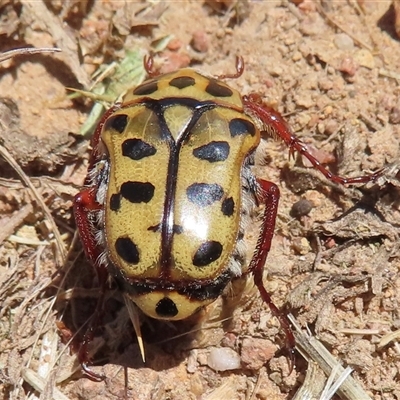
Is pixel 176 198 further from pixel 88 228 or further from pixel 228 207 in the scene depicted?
pixel 88 228

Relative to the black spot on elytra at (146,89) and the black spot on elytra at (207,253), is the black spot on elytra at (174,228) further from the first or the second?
the black spot on elytra at (146,89)

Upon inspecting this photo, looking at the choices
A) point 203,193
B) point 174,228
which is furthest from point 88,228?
point 203,193

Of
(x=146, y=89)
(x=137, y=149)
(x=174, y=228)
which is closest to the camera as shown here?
(x=174, y=228)

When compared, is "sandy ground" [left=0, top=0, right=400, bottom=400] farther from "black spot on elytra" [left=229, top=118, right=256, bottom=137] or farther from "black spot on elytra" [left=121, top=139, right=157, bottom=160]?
"black spot on elytra" [left=121, top=139, right=157, bottom=160]

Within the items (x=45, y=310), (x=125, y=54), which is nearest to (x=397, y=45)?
(x=125, y=54)

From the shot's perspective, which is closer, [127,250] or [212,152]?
[127,250]

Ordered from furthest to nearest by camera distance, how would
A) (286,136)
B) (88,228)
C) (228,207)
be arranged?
(286,136) → (88,228) → (228,207)

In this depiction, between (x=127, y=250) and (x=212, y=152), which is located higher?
(x=212, y=152)

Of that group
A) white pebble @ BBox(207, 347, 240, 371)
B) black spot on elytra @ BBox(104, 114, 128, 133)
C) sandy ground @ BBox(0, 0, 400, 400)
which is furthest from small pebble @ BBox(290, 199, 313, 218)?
black spot on elytra @ BBox(104, 114, 128, 133)
